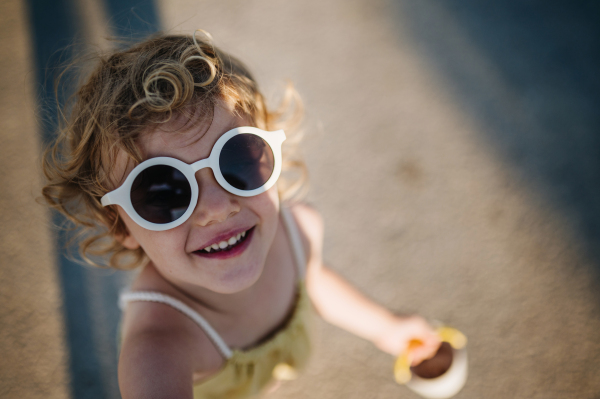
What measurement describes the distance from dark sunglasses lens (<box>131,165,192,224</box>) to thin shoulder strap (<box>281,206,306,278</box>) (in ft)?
1.42

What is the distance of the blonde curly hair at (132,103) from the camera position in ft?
2.40

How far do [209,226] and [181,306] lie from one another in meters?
0.25

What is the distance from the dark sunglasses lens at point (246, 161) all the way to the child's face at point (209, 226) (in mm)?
31

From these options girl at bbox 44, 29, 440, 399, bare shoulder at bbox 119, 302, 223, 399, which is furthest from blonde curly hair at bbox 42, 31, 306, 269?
bare shoulder at bbox 119, 302, 223, 399

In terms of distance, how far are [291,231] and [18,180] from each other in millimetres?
1334

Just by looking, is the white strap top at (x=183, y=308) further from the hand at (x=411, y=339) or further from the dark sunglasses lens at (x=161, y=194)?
the hand at (x=411, y=339)

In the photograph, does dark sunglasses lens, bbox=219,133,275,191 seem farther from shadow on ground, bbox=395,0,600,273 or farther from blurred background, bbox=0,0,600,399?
shadow on ground, bbox=395,0,600,273

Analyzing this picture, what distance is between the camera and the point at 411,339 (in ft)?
3.99

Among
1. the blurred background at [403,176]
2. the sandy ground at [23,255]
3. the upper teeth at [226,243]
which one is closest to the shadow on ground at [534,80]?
the blurred background at [403,176]

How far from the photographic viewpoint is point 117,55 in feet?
2.75

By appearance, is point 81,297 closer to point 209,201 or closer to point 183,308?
point 183,308

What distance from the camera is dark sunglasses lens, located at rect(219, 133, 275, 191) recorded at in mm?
758

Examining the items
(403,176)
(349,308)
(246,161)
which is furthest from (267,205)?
(403,176)

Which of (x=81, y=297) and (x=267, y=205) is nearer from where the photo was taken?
(x=267, y=205)
